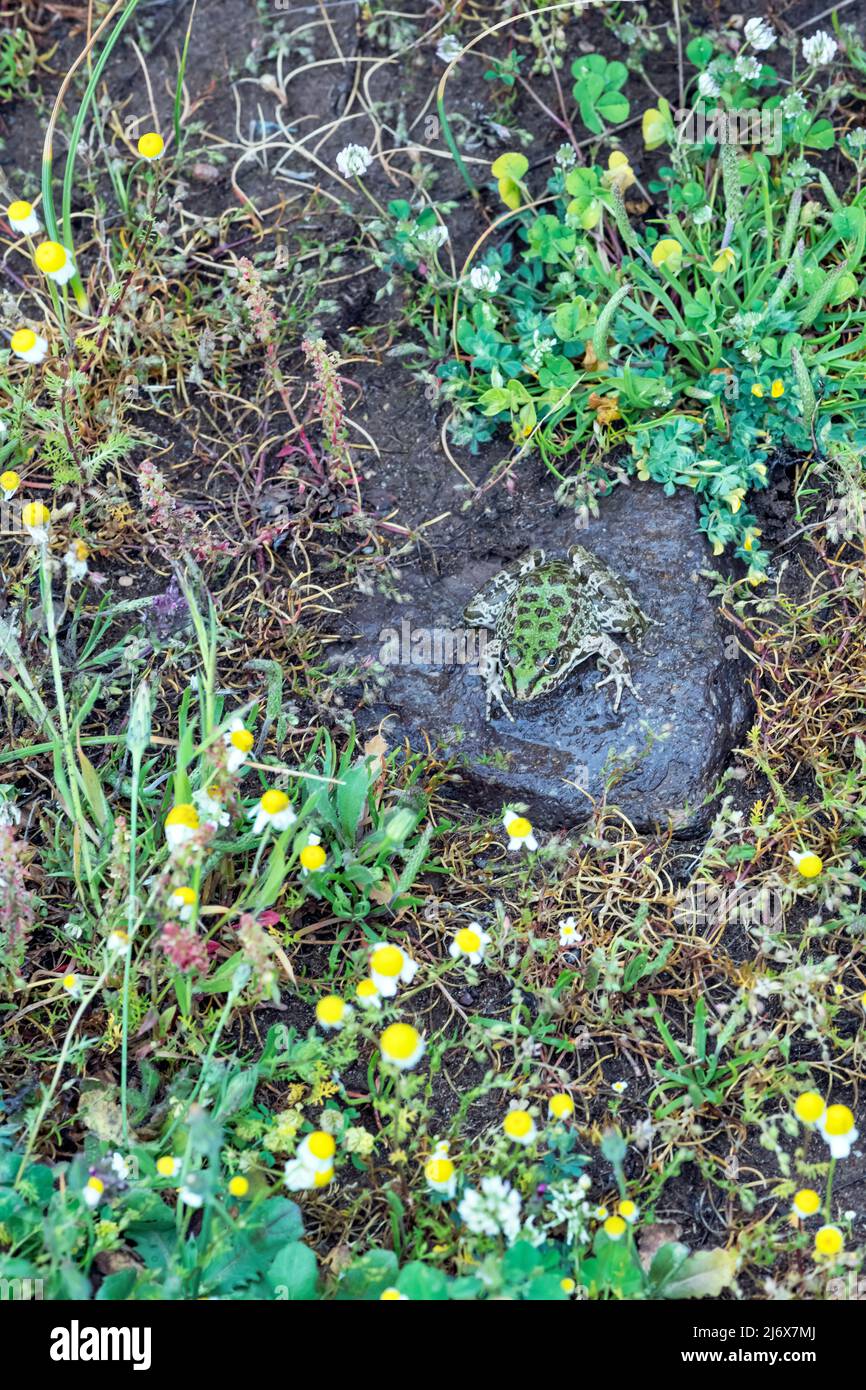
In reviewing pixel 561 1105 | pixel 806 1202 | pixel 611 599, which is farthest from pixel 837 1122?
pixel 611 599

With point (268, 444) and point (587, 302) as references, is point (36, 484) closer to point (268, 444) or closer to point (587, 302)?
point (268, 444)

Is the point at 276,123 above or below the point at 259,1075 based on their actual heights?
above

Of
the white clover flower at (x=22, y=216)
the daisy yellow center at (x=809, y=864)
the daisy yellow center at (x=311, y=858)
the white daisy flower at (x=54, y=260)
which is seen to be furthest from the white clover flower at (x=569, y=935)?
the white clover flower at (x=22, y=216)

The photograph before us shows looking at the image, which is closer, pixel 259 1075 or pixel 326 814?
pixel 259 1075

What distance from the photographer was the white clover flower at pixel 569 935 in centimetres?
292

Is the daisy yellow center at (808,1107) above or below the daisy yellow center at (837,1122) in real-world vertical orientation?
above

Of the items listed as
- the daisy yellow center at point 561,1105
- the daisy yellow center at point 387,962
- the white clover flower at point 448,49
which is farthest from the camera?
the white clover flower at point 448,49

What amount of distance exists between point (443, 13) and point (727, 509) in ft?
7.13

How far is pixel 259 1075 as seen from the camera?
2721 millimetres

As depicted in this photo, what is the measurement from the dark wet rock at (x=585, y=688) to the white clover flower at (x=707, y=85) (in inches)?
51.5

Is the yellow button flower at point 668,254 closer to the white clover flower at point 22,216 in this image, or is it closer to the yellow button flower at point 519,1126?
the white clover flower at point 22,216

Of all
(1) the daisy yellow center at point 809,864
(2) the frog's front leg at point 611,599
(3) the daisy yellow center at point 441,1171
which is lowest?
(3) the daisy yellow center at point 441,1171

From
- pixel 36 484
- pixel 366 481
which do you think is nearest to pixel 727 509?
pixel 366 481

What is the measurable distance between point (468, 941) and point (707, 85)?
283 cm
